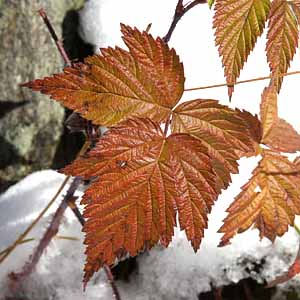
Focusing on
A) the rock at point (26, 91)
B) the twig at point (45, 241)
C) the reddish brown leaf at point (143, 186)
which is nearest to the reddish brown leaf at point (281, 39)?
the reddish brown leaf at point (143, 186)

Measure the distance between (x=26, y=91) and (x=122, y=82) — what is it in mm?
740

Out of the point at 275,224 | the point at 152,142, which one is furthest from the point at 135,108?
the point at 275,224

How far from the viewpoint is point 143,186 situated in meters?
0.71

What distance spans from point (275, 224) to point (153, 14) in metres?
0.71

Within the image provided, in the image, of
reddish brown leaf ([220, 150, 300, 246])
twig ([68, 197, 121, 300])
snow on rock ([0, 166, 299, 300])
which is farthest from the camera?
snow on rock ([0, 166, 299, 300])

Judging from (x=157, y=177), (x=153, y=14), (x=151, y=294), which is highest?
(x=153, y=14)

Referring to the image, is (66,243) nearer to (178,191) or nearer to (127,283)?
(127,283)

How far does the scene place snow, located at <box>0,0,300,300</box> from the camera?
1.29 meters

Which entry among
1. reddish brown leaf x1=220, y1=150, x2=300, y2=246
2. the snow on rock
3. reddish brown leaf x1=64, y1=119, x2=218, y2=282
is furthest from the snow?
reddish brown leaf x1=64, y1=119, x2=218, y2=282

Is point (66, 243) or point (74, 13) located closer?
point (66, 243)

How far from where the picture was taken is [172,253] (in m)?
1.33

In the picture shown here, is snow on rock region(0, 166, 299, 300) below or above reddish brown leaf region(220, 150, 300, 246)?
below

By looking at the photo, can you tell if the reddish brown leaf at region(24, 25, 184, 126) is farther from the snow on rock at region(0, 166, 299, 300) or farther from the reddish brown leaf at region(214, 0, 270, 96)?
the snow on rock at region(0, 166, 299, 300)

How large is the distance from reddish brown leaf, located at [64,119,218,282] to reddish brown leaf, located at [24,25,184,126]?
0.03 metres
